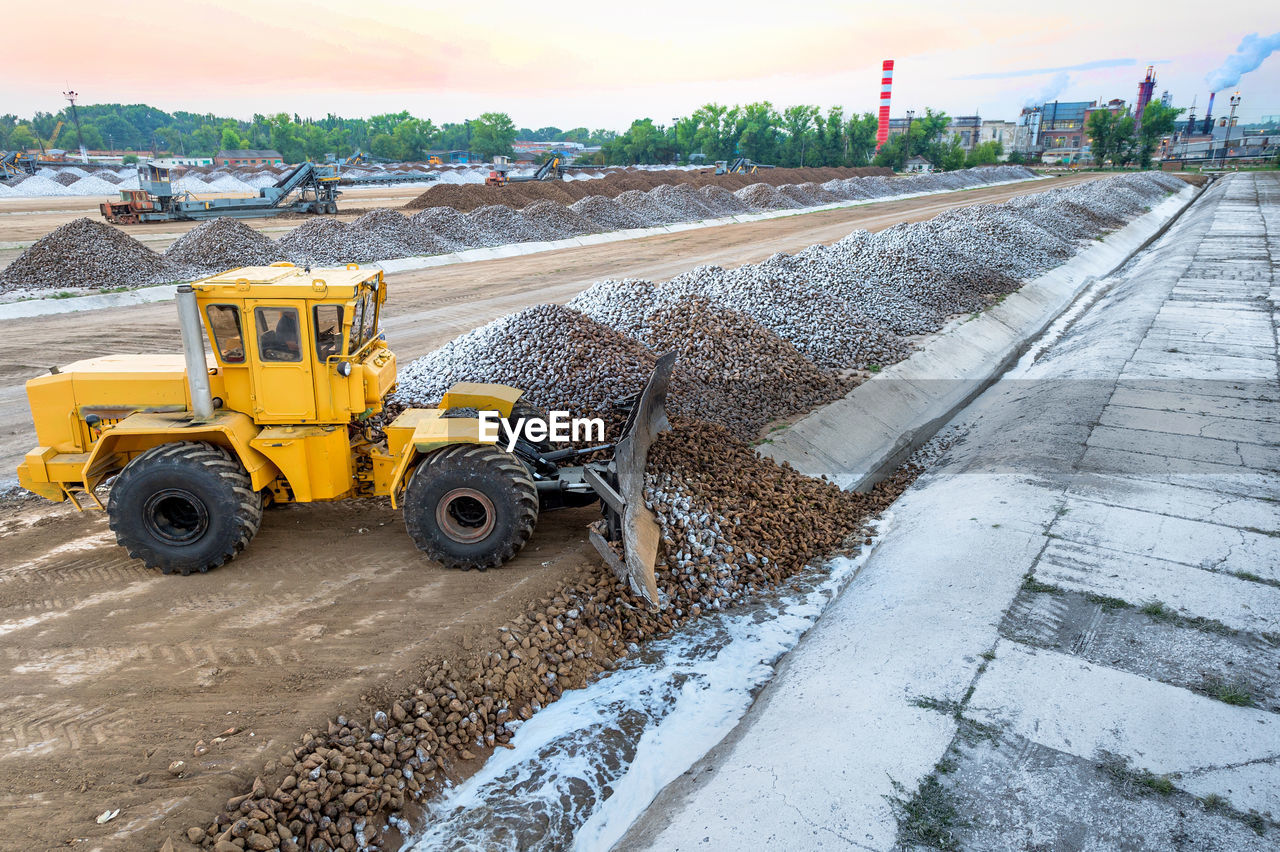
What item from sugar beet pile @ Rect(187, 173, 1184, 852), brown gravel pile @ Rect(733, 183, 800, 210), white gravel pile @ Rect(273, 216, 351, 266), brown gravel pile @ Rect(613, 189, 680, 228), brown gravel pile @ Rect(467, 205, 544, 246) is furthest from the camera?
brown gravel pile @ Rect(733, 183, 800, 210)

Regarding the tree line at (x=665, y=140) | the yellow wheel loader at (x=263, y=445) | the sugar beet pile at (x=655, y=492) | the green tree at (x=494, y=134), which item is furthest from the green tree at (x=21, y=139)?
the yellow wheel loader at (x=263, y=445)

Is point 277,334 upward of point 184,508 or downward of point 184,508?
upward

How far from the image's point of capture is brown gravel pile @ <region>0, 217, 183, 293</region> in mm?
19109

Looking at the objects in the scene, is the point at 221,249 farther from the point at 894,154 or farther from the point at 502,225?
the point at 894,154

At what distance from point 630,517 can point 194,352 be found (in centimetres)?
384

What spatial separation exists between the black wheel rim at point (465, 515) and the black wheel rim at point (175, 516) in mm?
1954

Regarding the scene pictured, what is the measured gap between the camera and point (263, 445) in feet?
21.6

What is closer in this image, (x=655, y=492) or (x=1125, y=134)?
(x=655, y=492)

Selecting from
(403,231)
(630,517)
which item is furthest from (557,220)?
(630,517)

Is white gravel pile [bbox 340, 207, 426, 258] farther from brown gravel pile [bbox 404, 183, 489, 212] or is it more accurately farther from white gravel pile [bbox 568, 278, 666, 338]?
white gravel pile [bbox 568, 278, 666, 338]

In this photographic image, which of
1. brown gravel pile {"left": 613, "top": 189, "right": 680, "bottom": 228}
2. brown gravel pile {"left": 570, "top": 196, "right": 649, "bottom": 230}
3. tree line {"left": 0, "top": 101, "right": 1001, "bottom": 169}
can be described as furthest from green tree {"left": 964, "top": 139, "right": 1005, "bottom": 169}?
brown gravel pile {"left": 570, "top": 196, "right": 649, "bottom": 230}

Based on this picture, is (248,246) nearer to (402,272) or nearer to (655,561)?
(402,272)

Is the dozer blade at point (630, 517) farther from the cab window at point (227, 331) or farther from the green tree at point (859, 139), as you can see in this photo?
the green tree at point (859, 139)

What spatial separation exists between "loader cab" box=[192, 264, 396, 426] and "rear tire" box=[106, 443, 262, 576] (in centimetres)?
59
